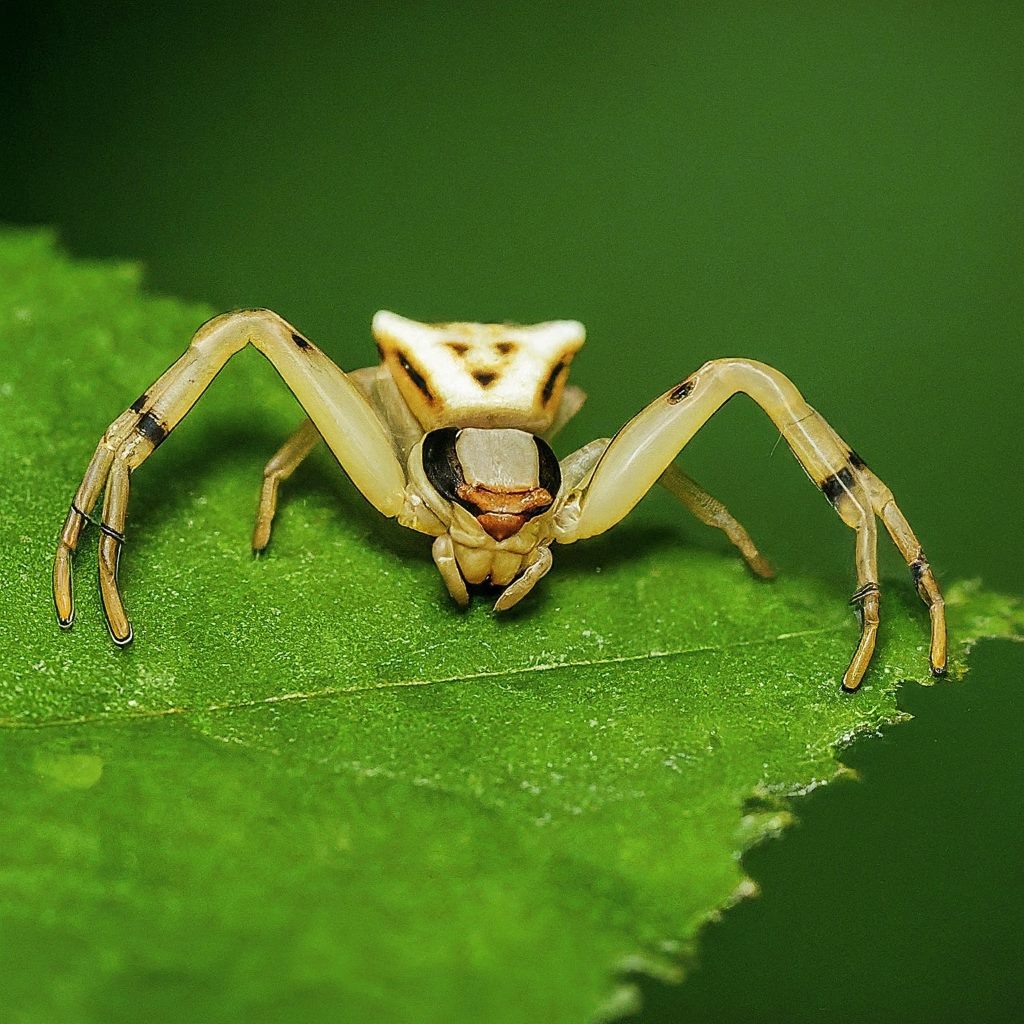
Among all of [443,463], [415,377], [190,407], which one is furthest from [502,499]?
[190,407]

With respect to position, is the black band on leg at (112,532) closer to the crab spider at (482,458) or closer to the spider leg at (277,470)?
the crab spider at (482,458)

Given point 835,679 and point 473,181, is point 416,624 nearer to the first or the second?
point 835,679

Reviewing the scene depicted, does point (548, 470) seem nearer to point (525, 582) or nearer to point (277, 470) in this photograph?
point (525, 582)

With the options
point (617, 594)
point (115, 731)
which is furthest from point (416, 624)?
point (115, 731)

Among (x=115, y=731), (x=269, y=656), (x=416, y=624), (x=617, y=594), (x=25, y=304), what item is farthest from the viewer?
(x=25, y=304)

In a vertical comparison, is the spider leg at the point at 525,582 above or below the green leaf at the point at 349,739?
above

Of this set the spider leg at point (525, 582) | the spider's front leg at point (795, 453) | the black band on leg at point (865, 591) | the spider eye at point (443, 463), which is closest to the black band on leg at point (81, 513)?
the spider eye at point (443, 463)
